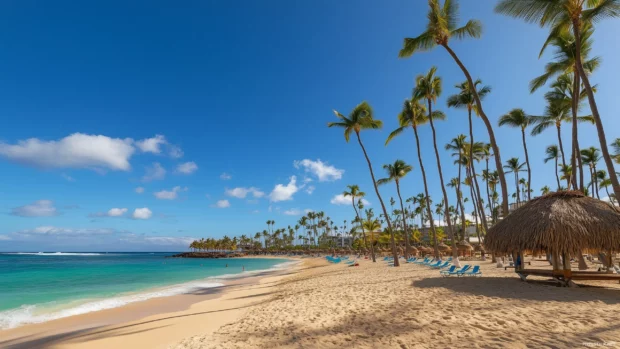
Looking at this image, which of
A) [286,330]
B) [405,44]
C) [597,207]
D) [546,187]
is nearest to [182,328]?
[286,330]

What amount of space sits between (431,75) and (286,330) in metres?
19.7

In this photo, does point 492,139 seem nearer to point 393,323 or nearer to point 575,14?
point 575,14

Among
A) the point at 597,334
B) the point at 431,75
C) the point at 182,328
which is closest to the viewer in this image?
the point at 597,334

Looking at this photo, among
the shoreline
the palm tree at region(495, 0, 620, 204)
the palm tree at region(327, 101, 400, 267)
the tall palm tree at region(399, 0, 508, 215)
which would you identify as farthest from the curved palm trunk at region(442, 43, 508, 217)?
the shoreline

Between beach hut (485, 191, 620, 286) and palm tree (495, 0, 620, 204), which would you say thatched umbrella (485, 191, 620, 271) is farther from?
palm tree (495, 0, 620, 204)

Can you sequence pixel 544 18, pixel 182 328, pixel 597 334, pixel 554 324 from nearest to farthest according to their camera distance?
pixel 597 334 < pixel 554 324 < pixel 182 328 < pixel 544 18

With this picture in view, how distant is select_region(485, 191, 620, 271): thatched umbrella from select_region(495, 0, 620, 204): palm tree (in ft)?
5.36

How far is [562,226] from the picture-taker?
9492 mm

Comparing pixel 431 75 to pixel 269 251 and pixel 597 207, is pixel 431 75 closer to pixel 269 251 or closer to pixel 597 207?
pixel 597 207

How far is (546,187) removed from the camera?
197 ft

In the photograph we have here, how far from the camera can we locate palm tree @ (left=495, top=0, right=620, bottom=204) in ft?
36.1

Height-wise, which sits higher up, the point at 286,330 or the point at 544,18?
the point at 544,18

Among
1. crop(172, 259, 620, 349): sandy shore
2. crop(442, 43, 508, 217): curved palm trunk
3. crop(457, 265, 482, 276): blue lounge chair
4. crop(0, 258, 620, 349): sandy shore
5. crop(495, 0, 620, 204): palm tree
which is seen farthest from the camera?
crop(442, 43, 508, 217): curved palm trunk

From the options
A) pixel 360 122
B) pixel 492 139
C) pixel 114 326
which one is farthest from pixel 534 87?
pixel 114 326
